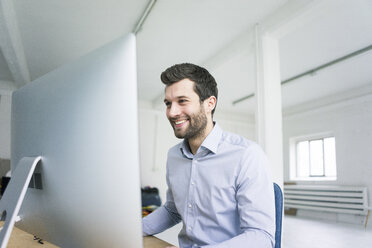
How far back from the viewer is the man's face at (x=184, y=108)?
3.32 ft

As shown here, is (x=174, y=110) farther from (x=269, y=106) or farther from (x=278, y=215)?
(x=269, y=106)

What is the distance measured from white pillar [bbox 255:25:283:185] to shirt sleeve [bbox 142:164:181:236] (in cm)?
220

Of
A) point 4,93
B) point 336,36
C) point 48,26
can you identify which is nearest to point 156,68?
point 48,26

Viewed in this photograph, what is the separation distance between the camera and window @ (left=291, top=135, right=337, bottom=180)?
681 centimetres

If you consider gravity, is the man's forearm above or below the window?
above

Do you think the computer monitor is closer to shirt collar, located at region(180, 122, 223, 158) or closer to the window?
shirt collar, located at region(180, 122, 223, 158)

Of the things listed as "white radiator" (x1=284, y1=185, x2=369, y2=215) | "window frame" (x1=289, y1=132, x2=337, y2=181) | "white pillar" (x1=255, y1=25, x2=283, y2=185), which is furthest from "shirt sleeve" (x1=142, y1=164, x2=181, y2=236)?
"window frame" (x1=289, y1=132, x2=337, y2=181)

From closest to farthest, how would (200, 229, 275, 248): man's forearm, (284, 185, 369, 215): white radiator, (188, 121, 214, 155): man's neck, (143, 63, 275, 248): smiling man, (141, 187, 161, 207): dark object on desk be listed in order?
1. (200, 229, 275, 248): man's forearm
2. (143, 63, 275, 248): smiling man
3. (188, 121, 214, 155): man's neck
4. (284, 185, 369, 215): white radiator
5. (141, 187, 161, 207): dark object on desk

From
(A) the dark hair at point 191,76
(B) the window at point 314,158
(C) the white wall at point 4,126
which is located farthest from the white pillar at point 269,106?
(C) the white wall at point 4,126

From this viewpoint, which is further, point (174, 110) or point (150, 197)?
point (150, 197)

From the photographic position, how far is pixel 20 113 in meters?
0.72

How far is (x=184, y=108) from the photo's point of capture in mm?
1030

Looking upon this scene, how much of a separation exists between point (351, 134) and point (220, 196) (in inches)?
247

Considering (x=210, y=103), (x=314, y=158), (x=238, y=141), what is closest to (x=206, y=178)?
(x=238, y=141)
